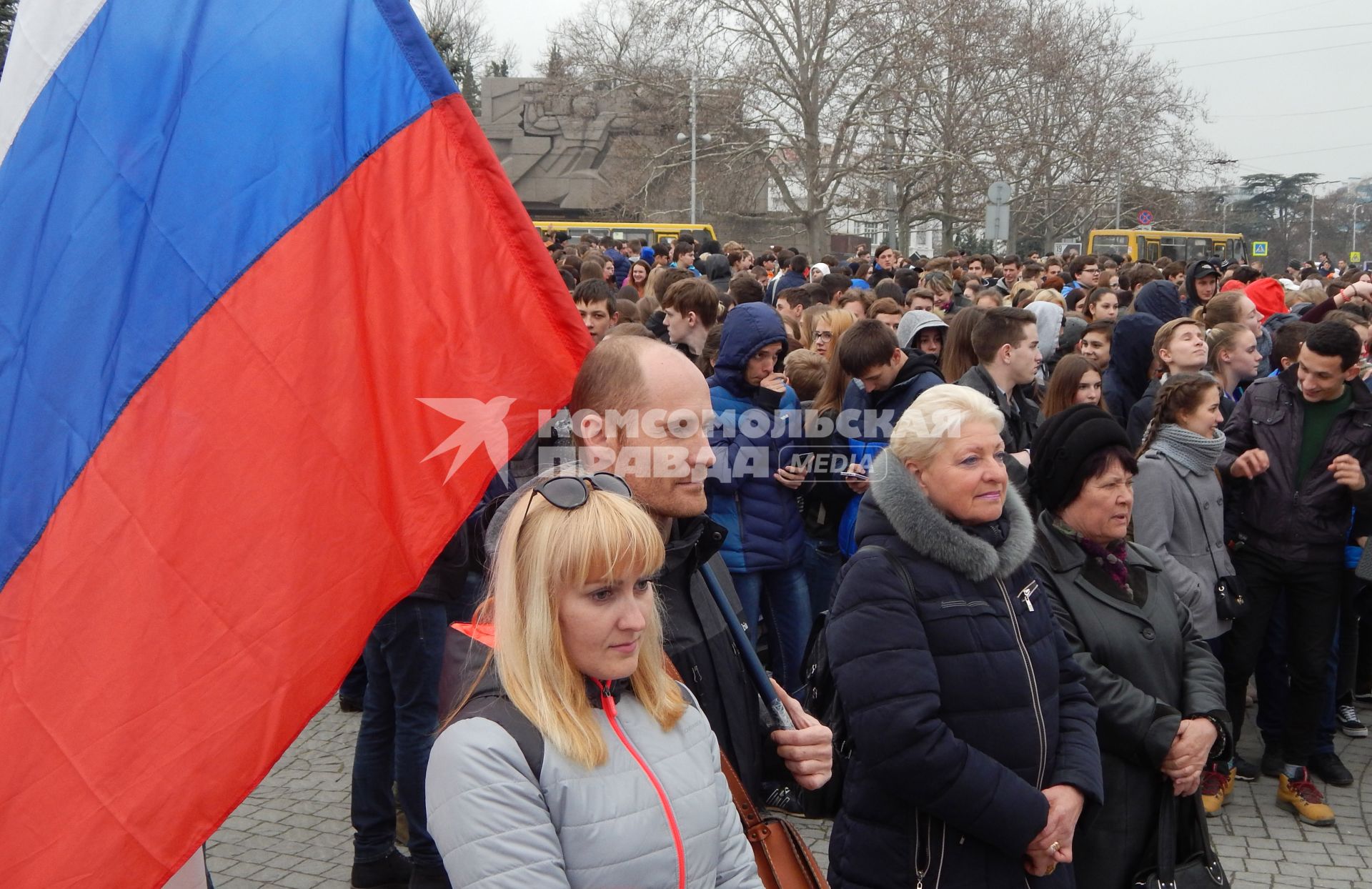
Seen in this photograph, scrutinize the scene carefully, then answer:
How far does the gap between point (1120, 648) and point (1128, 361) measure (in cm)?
382

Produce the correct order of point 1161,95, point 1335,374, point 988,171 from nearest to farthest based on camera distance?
point 1335,374 → point 988,171 → point 1161,95

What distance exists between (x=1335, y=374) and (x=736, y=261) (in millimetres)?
11580

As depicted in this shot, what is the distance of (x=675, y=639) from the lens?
2.42 m

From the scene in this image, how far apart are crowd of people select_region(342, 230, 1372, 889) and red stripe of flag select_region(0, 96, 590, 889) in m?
0.24

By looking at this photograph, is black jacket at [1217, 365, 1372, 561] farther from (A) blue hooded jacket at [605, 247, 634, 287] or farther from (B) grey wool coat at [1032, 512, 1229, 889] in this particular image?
(A) blue hooded jacket at [605, 247, 634, 287]

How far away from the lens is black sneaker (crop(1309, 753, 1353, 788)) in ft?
18.2

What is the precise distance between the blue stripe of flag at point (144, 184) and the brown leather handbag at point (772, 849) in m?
1.18

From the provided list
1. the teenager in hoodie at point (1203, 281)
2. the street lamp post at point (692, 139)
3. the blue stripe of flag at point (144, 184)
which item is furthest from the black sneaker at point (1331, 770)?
the street lamp post at point (692, 139)

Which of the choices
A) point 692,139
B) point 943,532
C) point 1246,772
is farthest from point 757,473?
point 692,139

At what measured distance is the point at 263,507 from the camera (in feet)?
7.40

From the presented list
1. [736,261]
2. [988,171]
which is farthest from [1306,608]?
[988,171]

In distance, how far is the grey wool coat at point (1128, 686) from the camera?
3.24 metres

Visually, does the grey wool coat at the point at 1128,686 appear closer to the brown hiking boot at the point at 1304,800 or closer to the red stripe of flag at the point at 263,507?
the red stripe of flag at the point at 263,507

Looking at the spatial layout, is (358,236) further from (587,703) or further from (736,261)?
(736,261)
